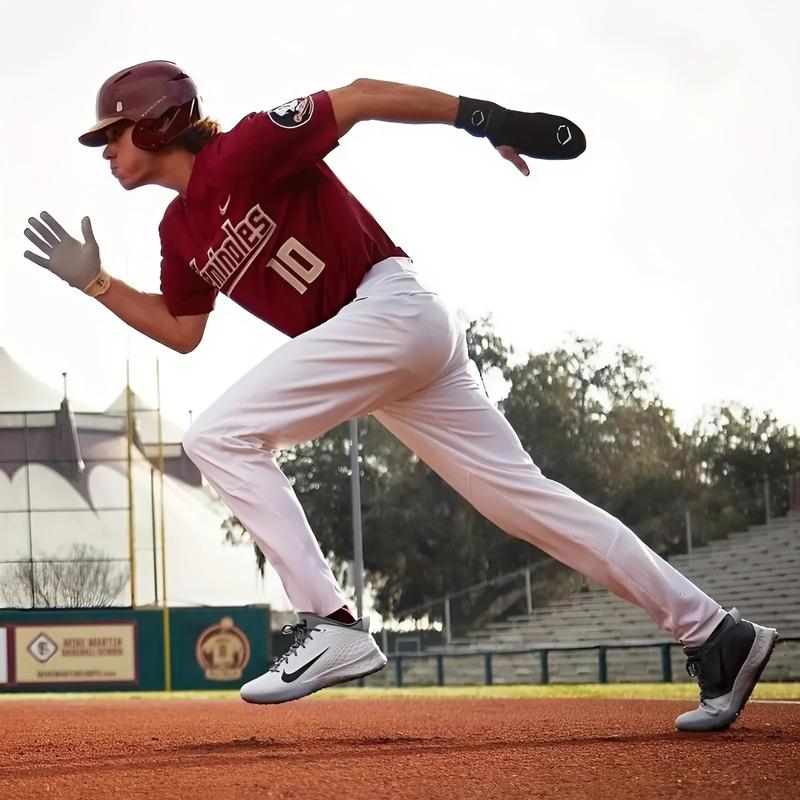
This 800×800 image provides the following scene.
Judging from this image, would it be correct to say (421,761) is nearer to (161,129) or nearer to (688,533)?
(161,129)

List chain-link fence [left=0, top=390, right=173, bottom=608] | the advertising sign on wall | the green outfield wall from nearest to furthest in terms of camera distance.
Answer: the green outfield wall
the advertising sign on wall
chain-link fence [left=0, top=390, right=173, bottom=608]

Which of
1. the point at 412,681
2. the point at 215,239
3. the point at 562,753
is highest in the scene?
the point at 215,239

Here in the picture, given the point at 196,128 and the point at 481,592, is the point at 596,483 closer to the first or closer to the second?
the point at 481,592

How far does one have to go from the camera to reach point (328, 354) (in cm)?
318

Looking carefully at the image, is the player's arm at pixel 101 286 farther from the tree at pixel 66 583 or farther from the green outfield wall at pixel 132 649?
Answer: the tree at pixel 66 583

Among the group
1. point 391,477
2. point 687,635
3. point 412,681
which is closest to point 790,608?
point 412,681

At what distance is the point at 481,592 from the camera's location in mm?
27016

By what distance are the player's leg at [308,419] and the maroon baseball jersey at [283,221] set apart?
12 centimetres

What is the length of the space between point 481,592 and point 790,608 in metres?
7.24

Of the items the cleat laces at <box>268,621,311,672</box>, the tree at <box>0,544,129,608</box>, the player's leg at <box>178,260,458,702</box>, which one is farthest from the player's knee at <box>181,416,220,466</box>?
the tree at <box>0,544,129,608</box>

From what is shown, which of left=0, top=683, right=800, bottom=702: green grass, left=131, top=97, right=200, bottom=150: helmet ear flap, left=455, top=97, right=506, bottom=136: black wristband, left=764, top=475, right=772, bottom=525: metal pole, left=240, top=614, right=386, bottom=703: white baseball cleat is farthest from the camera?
left=764, top=475, right=772, bottom=525: metal pole

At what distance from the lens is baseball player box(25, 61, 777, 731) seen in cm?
319

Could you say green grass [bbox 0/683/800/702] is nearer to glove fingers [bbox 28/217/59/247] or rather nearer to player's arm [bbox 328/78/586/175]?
player's arm [bbox 328/78/586/175]

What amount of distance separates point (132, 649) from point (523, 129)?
20069 mm
